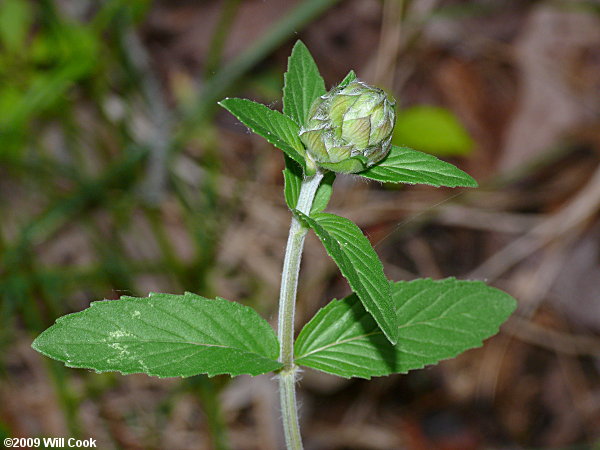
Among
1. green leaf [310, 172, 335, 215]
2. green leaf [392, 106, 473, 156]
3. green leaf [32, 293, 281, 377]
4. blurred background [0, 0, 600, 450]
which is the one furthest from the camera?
green leaf [392, 106, 473, 156]

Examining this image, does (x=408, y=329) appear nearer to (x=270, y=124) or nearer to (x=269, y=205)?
(x=270, y=124)

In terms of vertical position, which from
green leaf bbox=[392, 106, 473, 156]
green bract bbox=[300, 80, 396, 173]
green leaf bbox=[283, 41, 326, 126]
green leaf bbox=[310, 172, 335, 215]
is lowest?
green leaf bbox=[310, 172, 335, 215]

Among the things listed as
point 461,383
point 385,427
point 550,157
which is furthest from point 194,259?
point 550,157

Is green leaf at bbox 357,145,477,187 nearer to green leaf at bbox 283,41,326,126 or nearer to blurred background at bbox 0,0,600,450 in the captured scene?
green leaf at bbox 283,41,326,126

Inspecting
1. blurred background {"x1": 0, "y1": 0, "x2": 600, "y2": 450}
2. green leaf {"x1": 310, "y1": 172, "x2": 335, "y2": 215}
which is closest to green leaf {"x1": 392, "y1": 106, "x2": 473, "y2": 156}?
blurred background {"x1": 0, "y1": 0, "x2": 600, "y2": 450}

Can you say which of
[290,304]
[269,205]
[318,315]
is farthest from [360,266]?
[269,205]

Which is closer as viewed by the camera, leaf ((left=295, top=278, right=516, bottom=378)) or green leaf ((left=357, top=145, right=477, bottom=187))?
green leaf ((left=357, top=145, right=477, bottom=187))

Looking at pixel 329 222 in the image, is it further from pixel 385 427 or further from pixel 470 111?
pixel 470 111
